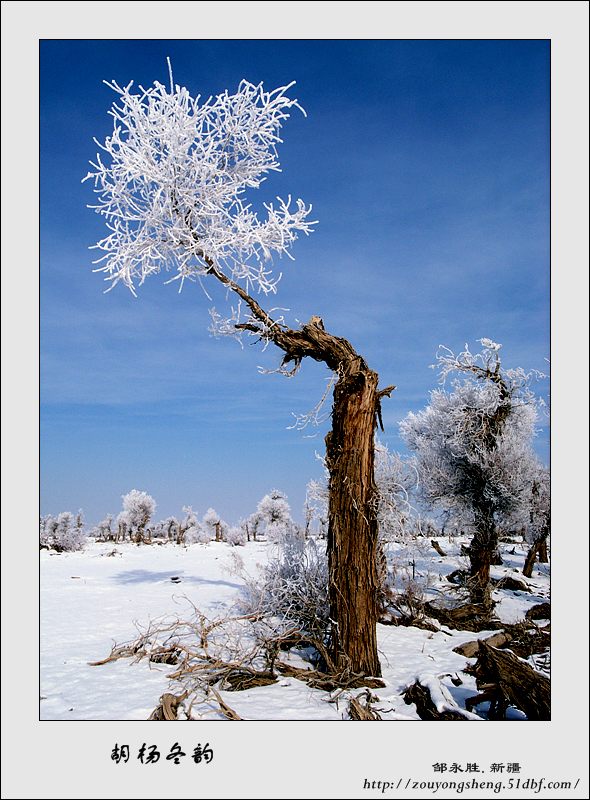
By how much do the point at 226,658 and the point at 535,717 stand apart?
4091mm

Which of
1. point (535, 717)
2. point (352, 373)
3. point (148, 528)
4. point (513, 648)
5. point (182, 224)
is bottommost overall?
point (148, 528)

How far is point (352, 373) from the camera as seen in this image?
278 inches

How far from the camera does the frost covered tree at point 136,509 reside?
47.4m

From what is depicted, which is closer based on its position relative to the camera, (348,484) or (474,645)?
(348,484)

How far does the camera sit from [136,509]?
157 ft

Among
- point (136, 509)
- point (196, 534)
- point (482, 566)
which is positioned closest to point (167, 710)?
point (482, 566)

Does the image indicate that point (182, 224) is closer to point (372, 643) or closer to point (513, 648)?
point (372, 643)

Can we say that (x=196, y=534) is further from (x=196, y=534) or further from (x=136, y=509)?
(x=136, y=509)

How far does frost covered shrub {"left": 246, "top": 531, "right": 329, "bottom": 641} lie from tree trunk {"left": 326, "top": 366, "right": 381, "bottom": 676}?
2.58 ft

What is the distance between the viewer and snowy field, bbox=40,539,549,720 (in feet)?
18.6

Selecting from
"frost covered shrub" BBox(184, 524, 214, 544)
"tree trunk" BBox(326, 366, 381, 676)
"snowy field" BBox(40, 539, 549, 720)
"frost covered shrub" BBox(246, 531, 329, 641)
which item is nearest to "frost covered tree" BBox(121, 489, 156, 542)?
"frost covered shrub" BBox(184, 524, 214, 544)

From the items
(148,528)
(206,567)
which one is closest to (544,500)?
(206,567)

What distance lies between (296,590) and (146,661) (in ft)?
7.87

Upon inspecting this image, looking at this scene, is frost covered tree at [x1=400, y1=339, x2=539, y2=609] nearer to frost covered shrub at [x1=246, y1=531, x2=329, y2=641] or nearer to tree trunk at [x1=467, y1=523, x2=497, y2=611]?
tree trunk at [x1=467, y1=523, x2=497, y2=611]
